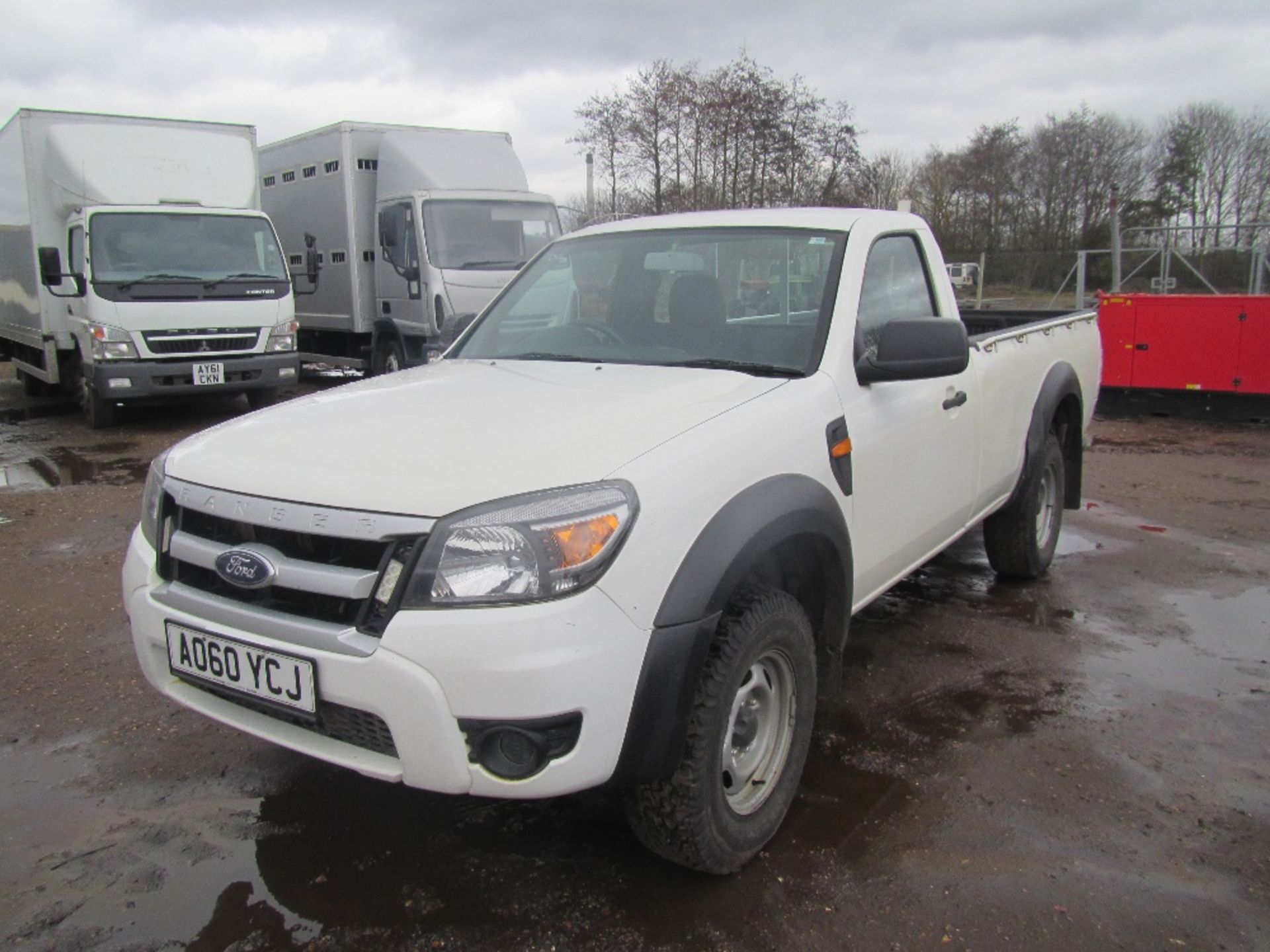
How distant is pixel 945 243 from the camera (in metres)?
34.5

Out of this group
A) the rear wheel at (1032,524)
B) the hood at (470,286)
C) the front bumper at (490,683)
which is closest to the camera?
the front bumper at (490,683)

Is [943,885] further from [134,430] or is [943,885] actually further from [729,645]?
[134,430]

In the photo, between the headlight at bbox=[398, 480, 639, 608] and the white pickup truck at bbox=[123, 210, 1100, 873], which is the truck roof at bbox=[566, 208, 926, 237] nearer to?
the white pickup truck at bbox=[123, 210, 1100, 873]

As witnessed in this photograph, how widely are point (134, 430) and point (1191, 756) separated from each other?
34.6 feet

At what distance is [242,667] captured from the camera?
2330 mm

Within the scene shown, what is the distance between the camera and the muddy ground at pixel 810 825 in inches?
95.6

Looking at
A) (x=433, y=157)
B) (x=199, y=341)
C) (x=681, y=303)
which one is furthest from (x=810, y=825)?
(x=433, y=157)

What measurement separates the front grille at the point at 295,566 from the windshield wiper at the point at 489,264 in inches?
362

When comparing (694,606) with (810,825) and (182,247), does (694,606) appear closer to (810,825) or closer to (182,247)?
(810,825)

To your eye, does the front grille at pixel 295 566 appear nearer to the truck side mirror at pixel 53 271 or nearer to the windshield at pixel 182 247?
the windshield at pixel 182 247

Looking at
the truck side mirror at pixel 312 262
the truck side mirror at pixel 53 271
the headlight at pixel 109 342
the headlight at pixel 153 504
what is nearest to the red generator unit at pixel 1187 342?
the truck side mirror at pixel 312 262

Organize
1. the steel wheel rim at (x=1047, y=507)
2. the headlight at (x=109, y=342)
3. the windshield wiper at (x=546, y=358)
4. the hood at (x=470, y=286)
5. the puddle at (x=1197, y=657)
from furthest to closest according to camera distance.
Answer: the hood at (x=470, y=286), the headlight at (x=109, y=342), the steel wheel rim at (x=1047, y=507), the puddle at (x=1197, y=657), the windshield wiper at (x=546, y=358)

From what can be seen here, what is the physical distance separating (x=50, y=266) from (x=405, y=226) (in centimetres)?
371

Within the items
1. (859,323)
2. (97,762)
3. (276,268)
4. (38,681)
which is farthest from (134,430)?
(859,323)
